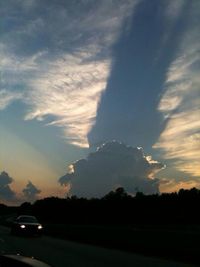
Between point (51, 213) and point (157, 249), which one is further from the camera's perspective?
point (51, 213)

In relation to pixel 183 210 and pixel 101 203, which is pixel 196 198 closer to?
pixel 183 210

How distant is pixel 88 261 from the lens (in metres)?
22.2

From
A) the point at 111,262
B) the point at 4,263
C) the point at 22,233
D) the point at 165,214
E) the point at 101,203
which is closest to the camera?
the point at 4,263

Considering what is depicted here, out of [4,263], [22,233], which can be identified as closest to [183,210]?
[22,233]

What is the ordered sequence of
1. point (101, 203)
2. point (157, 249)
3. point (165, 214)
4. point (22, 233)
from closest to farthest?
1. point (157, 249)
2. point (22, 233)
3. point (165, 214)
4. point (101, 203)

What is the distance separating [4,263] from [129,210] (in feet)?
490

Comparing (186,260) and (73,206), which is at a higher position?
(73,206)

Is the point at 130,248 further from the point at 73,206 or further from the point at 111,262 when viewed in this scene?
the point at 73,206

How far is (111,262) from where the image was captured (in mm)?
21797

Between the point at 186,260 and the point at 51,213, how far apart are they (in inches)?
5349

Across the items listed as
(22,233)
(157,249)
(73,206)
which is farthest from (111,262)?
(73,206)

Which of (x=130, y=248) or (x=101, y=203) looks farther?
(x=101, y=203)

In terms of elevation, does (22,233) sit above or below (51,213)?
below

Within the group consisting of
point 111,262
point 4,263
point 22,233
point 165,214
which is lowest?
point 4,263
